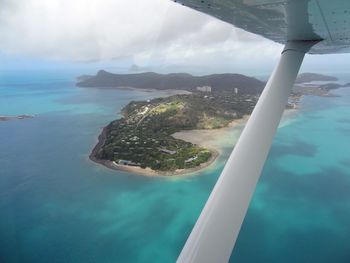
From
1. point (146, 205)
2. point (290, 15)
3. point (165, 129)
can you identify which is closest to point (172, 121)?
point (165, 129)

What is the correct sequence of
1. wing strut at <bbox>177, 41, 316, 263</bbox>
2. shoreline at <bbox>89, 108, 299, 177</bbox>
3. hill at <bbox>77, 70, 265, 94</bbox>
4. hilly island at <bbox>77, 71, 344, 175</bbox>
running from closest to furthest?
wing strut at <bbox>177, 41, 316, 263</bbox>, shoreline at <bbox>89, 108, 299, 177</bbox>, hilly island at <bbox>77, 71, 344, 175</bbox>, hill at <bbox>77, 70, 265, 94</bbox>

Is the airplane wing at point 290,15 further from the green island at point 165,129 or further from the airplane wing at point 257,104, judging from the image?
the green island at point 165,129

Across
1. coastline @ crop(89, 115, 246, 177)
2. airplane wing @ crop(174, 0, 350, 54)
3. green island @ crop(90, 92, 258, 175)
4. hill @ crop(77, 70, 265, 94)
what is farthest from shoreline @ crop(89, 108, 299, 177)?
airplane wing @ crop(174, 0, 350, 54)

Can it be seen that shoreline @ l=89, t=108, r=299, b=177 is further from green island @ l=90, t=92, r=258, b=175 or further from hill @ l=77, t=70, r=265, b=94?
hill @ l=77, t=70, r=265, b=94

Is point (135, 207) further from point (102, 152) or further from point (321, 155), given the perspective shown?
point (321, 155)

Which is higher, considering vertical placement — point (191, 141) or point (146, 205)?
point (191, 141)

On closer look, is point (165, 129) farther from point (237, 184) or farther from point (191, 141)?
point (237, 184)

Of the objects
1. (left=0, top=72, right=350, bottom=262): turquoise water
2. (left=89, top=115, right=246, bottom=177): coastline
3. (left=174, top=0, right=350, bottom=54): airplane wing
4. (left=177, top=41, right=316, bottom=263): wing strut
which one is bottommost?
(left=0, top=72, right=350, bottom=262): turquoise water
